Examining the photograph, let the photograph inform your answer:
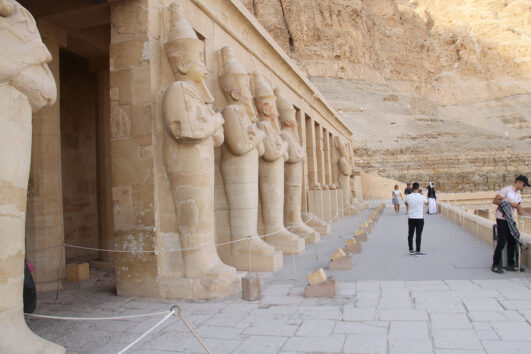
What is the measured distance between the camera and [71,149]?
25.0 ft

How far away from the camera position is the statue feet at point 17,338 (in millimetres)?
2387

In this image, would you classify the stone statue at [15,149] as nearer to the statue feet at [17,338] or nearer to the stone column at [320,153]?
the statue feet at [17,338]

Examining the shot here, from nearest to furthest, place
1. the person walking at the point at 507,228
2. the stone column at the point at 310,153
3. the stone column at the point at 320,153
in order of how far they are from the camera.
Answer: the person walking at the point at 507,228, the stone column at the point at 310,153, the stone column at the point at 320,153

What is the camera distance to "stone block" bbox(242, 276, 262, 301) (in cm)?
464

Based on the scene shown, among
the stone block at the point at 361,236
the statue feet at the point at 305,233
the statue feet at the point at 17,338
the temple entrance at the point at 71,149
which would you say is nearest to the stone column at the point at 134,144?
the temple entrance at the point at 71,149

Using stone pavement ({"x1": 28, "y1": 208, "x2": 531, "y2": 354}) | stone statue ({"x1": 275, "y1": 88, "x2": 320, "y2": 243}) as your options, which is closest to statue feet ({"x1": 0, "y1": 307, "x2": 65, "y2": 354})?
stone pavement ({"x1": 28, "y1": 208, "x2": 531, "y2": 354})

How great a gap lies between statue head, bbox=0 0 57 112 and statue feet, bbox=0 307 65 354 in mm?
1340

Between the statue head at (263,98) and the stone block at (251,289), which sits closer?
the stone block at (251,289)

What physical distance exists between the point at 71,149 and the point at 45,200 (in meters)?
2.06

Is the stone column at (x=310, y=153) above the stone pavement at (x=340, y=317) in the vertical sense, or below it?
above

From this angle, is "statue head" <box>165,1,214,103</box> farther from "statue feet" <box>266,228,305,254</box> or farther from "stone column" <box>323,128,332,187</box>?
"stone column" <box>323,128,332,187</box>

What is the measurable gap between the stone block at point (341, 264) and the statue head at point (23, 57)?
456cm

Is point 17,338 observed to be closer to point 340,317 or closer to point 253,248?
point 340,317

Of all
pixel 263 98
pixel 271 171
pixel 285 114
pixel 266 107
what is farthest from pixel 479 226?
pixel 263 98
